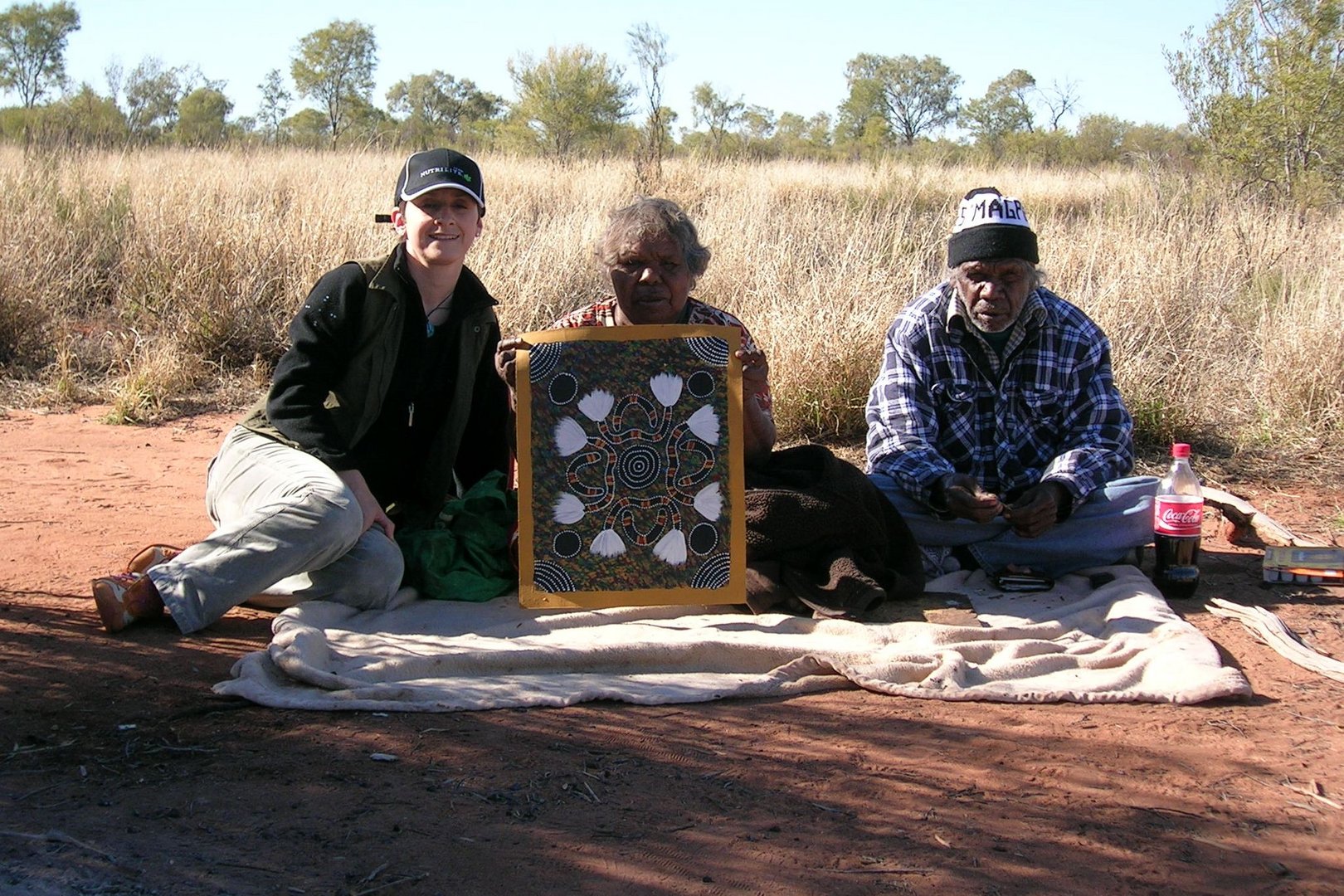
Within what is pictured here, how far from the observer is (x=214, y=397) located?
736 cm

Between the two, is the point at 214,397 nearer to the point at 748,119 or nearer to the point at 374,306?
the point at 374,306

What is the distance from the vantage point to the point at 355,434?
13.4 feet

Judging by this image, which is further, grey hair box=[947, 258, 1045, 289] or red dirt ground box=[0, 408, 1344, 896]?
grey hair box=[947, 258, 1045, 289]

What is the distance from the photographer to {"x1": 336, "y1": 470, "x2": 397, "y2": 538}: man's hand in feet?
13.0

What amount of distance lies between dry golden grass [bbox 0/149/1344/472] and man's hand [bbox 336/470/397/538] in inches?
109

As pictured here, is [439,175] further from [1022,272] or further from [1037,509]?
[1037,509]

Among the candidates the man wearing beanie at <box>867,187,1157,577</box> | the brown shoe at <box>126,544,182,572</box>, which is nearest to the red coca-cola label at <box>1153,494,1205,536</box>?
the man wearing beanie at <box>867,187,1157,577</box>

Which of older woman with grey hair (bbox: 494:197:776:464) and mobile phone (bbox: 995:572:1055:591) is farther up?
older woman with grey hair (bbox: 494:197:776:464)

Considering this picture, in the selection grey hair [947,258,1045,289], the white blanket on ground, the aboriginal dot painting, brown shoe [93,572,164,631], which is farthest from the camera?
grey hair [947,258,1045,289]

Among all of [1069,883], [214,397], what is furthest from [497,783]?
[214,397]

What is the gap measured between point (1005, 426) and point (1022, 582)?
0.54m

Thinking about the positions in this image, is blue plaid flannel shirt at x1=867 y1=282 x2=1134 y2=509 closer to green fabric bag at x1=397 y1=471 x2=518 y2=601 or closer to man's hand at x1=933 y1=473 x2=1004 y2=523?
man's hand at x1=933 y1=473 x2=1004 y2=523

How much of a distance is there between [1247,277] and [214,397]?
6.13 m

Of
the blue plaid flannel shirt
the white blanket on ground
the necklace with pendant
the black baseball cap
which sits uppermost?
the black baseball cap
